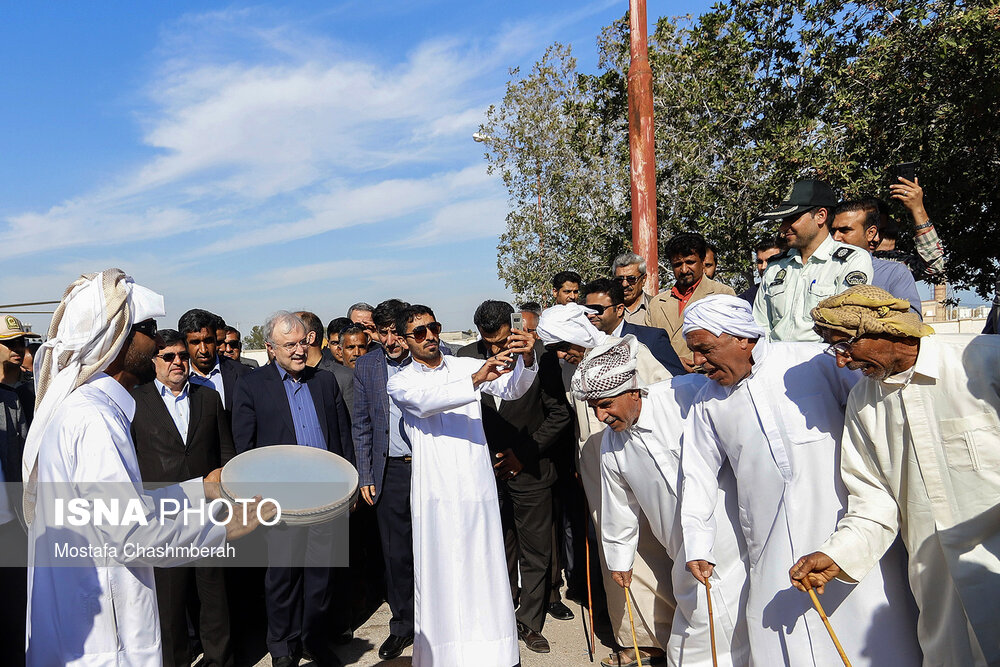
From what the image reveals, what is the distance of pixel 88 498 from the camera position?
2.26m

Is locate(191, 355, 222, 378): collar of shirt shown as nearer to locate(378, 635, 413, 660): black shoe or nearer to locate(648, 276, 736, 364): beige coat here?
locate(378, 635, 413, 660): black shoe

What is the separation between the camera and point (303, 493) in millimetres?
3600

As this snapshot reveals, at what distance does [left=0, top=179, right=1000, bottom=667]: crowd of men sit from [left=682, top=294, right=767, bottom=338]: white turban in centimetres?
2

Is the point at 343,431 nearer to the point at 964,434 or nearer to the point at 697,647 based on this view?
the point at 697,647

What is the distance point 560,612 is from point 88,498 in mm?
3775

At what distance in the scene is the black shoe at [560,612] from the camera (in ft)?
17.1

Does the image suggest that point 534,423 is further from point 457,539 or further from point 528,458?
point 457,539

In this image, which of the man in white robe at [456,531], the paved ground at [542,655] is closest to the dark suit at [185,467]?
the paved ground at [542,655]

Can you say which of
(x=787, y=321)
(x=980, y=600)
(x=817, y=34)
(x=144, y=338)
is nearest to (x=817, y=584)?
(x=980, y=600)

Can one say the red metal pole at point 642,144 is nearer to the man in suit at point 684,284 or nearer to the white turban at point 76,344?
the man in suit at point 684,284

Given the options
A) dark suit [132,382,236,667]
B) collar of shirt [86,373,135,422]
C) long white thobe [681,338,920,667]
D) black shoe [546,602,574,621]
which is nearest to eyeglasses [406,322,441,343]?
dark suit [132,382,236,667]

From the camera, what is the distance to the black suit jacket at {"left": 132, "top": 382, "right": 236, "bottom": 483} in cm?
450

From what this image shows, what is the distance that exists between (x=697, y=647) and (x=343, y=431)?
8.88ft

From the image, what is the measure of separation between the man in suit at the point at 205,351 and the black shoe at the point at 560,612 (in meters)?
2.80
